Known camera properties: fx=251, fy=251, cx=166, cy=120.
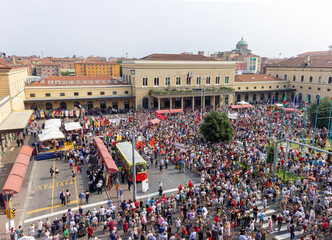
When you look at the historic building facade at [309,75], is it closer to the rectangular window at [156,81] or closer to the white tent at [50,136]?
the rectangular window at [156,81]

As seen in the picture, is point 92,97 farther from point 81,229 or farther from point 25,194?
point 81,229

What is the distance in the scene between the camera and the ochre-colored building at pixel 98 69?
396 ft

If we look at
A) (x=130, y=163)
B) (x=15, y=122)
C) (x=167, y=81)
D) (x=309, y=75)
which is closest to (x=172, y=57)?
(x=167, y=81)

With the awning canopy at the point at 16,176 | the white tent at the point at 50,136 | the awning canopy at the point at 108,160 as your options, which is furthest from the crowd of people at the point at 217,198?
Answer: the awning canopy at the point at 16,176

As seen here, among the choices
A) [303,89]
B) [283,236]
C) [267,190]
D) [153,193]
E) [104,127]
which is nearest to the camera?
[283,236]

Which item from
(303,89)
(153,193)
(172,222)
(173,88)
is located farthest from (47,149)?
(303,89)

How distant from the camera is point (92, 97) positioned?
51406 mm

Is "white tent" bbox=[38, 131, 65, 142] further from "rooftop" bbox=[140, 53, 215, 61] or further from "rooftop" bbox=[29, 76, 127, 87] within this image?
"rooftop" bbox=[140, 53, 215, 61]

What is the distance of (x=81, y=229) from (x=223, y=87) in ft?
159

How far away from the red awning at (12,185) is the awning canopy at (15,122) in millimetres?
9736

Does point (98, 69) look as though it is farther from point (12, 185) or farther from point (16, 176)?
point (12, 185)

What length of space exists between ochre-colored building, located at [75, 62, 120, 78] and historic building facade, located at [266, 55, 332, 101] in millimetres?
78660

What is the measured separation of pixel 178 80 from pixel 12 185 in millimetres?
42113

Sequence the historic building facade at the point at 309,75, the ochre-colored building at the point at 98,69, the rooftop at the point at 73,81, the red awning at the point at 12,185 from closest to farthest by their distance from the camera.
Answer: the red awning at the point at 12,185
the rooftop at the point at 73,81
the historic building facade at the point at 309,75
the ochre-colored building at the point at 98,69
